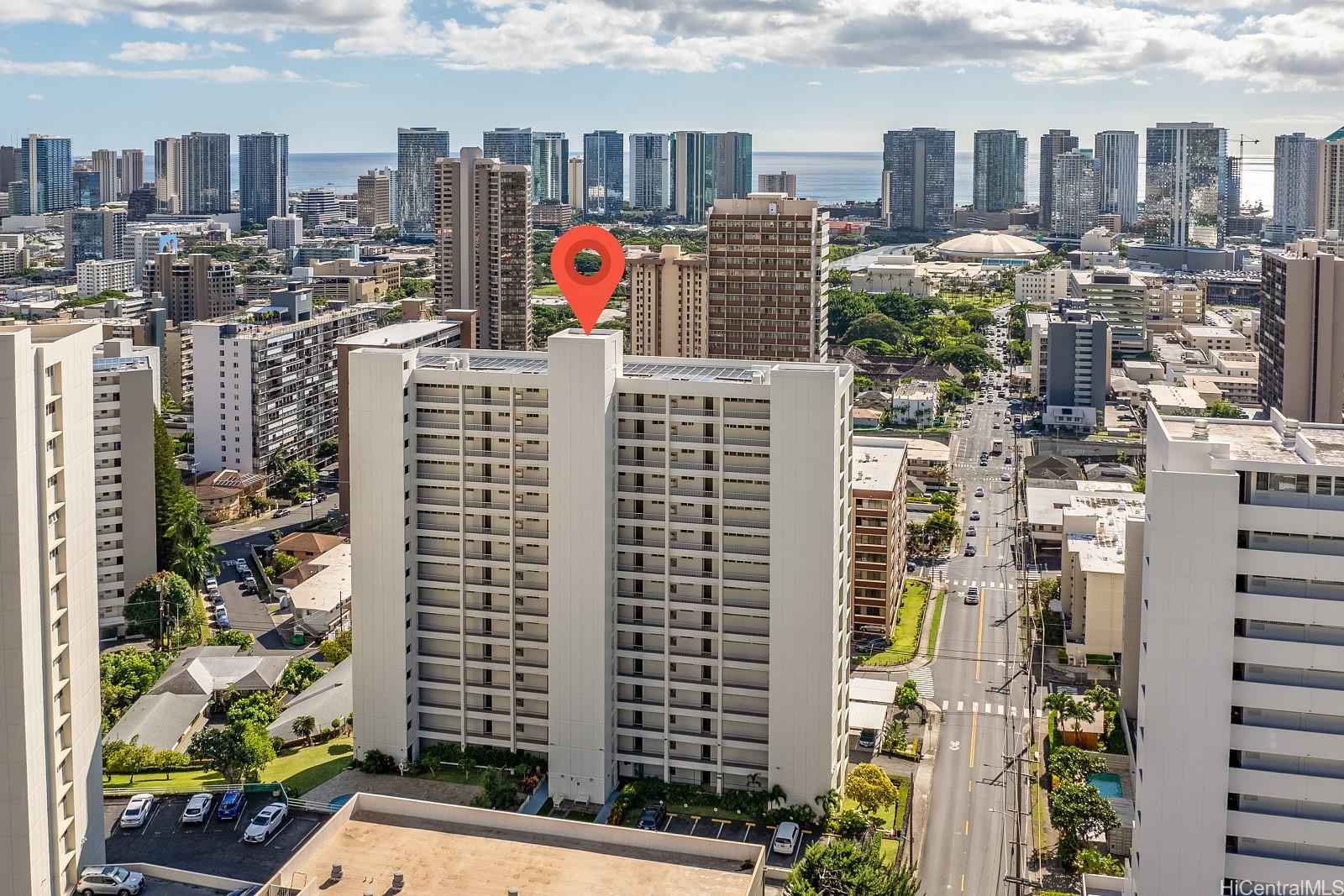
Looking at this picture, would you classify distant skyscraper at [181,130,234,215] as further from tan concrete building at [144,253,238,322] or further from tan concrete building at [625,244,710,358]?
tan concrete building at [625,244,710,358]

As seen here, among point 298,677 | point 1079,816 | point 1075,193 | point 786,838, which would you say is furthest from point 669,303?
point 1075,193

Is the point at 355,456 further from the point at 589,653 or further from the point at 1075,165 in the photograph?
the point at 1075,165

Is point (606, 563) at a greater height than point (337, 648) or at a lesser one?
greater

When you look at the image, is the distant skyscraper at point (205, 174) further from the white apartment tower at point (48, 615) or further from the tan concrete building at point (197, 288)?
the white apartment tower at point (48, 615)

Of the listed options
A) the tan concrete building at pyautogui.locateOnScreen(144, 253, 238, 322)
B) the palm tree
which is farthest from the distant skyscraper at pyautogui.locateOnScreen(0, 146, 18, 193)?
the palm tree

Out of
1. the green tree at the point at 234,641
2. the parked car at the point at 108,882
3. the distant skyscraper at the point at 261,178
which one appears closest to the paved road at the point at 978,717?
the parked car at the point at 108,882

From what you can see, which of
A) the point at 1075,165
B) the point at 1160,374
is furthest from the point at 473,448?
the point at 1075,165

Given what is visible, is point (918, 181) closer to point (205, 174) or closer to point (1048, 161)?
point (1048, 161)
